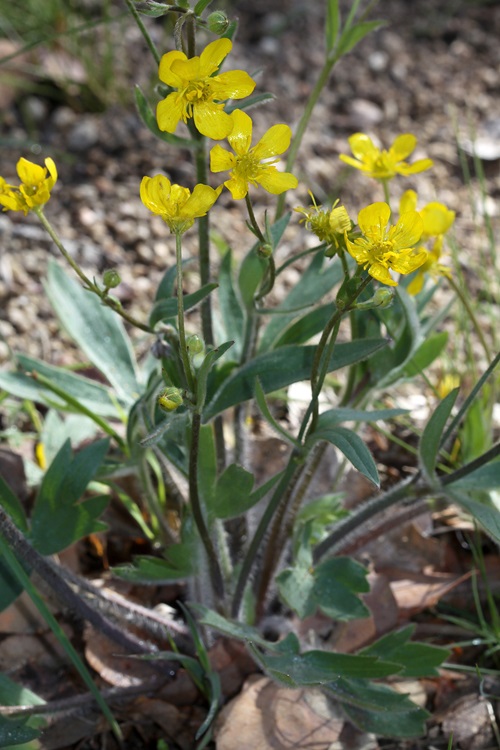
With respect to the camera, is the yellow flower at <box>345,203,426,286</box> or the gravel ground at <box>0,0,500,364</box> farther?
the gravel ground at <box>0,0,500,364</box>

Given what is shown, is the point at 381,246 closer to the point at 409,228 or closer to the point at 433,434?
the point at 409,228

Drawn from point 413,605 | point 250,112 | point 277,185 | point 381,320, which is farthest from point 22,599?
point 250,112

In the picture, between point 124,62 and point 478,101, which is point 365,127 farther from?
point 124,62

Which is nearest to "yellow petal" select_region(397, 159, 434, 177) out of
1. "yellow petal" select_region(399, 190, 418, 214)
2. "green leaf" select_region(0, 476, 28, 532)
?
"yellow petal" select_region(399, 190, 418, 214)

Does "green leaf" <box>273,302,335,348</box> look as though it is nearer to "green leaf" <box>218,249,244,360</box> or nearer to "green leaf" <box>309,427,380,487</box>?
"green leaf" <box>218,249,244,360</box>

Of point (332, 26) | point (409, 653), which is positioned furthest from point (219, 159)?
point (409, 653)

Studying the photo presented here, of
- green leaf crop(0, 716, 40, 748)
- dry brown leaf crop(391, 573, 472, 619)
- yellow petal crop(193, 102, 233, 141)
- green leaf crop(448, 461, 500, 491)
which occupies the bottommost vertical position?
dry brown leaf crop(391, 573, 472, 619)
